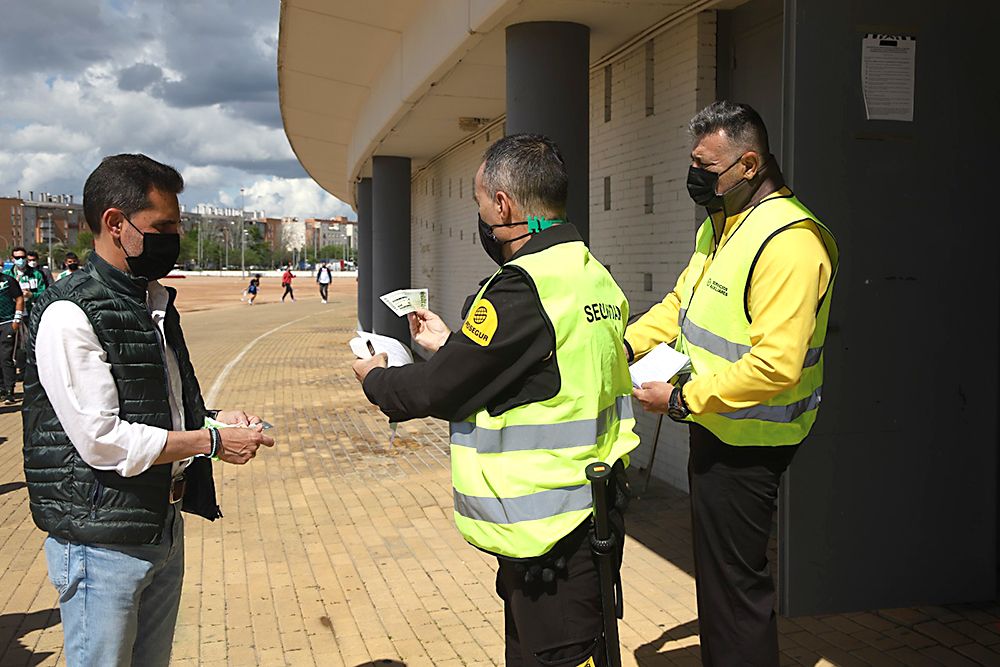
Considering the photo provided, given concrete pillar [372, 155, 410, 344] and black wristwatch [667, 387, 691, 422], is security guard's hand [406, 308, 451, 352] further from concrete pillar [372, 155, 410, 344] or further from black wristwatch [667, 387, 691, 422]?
concrete pillar [372, 155, 410, 344]

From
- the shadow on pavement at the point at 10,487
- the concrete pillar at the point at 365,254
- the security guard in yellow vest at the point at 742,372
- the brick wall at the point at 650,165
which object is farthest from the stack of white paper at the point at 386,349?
the concrete pillar at the point at 365,254

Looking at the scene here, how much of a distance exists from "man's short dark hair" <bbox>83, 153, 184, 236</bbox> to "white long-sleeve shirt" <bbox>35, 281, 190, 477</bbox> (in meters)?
0.31

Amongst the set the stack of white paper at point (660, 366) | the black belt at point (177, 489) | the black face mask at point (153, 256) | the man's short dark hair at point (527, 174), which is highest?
the man's short dark hair at point (527, 174)

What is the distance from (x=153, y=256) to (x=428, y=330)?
2.82 feet

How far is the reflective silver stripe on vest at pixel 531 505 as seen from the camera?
252 centimetres

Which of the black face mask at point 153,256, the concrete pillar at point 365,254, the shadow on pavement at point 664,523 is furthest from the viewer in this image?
the concrete pillar at point 365,254

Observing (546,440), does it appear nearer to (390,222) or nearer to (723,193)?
(723,193)

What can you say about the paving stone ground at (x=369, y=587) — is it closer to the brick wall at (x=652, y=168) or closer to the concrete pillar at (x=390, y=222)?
the brick wall at (x=652, y=168)

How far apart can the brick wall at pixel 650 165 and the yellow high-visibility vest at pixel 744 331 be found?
405cm

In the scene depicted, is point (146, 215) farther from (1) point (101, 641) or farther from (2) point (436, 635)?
(2) point (436, 635)

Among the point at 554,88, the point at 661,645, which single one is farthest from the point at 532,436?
the point at 554,88

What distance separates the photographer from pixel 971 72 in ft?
15.1

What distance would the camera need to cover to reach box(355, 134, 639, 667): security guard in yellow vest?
8.15 ft

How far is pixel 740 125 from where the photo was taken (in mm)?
3342
